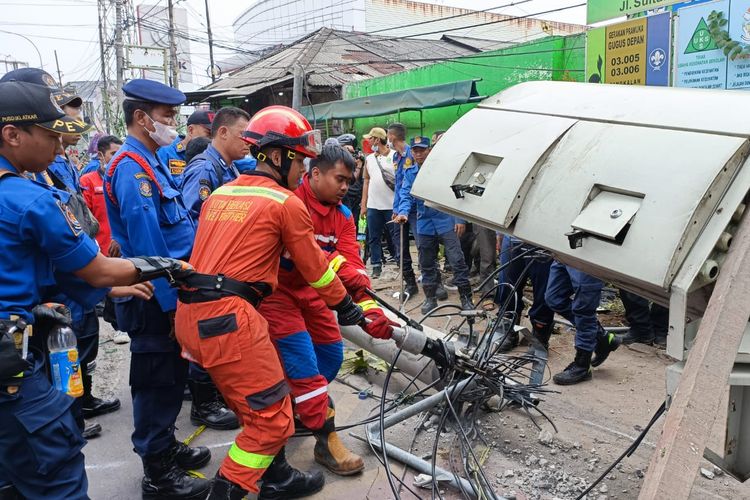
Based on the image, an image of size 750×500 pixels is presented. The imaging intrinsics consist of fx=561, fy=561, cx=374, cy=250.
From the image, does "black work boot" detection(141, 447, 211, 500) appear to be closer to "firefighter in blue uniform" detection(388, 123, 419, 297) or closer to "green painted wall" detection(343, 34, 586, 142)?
"firefighter in blue uniform" detection(388, 123, 419, 297)

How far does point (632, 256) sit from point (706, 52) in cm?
557

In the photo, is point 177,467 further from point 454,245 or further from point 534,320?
point 454,245

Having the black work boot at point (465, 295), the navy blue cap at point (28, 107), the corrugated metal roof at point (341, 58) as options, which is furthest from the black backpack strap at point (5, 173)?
the corrugated metal roof at point (341, 58)

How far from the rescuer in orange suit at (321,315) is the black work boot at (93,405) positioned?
162 centimetres

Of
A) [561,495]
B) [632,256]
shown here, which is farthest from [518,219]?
[561,495]

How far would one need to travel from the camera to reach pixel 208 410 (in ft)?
12.1

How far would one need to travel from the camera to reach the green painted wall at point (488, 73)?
29.7 feet

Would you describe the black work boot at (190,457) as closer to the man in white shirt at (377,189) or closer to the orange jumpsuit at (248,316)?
the orange jumpsuit at (248,316)

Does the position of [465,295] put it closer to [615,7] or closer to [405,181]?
[405,181]

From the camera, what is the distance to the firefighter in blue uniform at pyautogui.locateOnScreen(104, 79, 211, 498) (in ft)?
9.16

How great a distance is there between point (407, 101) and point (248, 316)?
8.41 meters

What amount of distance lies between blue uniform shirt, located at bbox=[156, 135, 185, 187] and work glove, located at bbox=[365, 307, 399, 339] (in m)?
2.10

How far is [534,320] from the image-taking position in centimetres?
448

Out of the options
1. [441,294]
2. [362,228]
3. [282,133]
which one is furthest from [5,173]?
[362,228]
